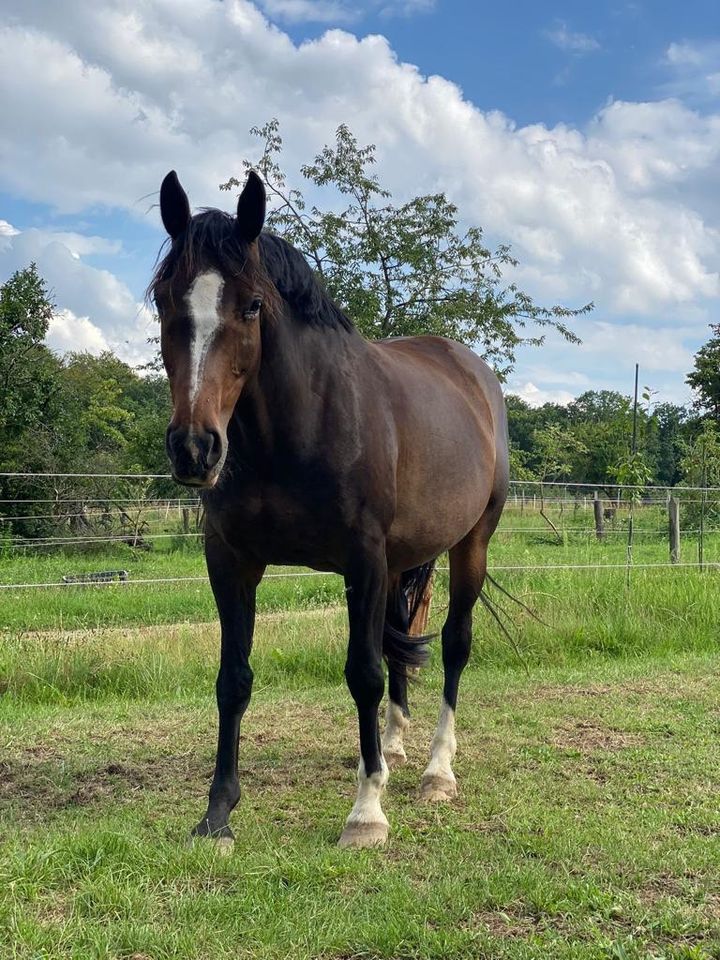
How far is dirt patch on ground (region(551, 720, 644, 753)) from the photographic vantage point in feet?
13.9

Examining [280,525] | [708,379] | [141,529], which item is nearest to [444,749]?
[280,525]

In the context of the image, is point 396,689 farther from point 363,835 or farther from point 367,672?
point 363,835

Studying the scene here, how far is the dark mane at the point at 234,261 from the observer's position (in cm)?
266

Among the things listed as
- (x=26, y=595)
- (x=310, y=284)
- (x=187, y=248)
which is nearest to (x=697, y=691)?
(x=310, y=284)

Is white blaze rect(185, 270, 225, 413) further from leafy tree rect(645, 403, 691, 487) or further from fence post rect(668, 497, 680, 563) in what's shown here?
leafy tree rect(645, 403, 691, 487)

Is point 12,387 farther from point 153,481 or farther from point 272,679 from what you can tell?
point 272,679

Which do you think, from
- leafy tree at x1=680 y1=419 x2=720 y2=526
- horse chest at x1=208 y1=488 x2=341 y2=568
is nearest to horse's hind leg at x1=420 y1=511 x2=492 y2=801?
horse chest at x1=208 y1=488 x2=341 y2=568

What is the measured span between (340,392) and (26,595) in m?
8.22

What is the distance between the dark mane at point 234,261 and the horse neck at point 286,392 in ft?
0.34

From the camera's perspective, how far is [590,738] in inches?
173

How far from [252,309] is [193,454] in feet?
2.02

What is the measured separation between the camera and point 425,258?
10586mm

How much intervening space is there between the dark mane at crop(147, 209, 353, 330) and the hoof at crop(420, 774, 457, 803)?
2.13 metres

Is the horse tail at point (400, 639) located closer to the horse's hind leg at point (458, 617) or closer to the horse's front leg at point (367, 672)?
the horse's hind leg at point (458, 617)
